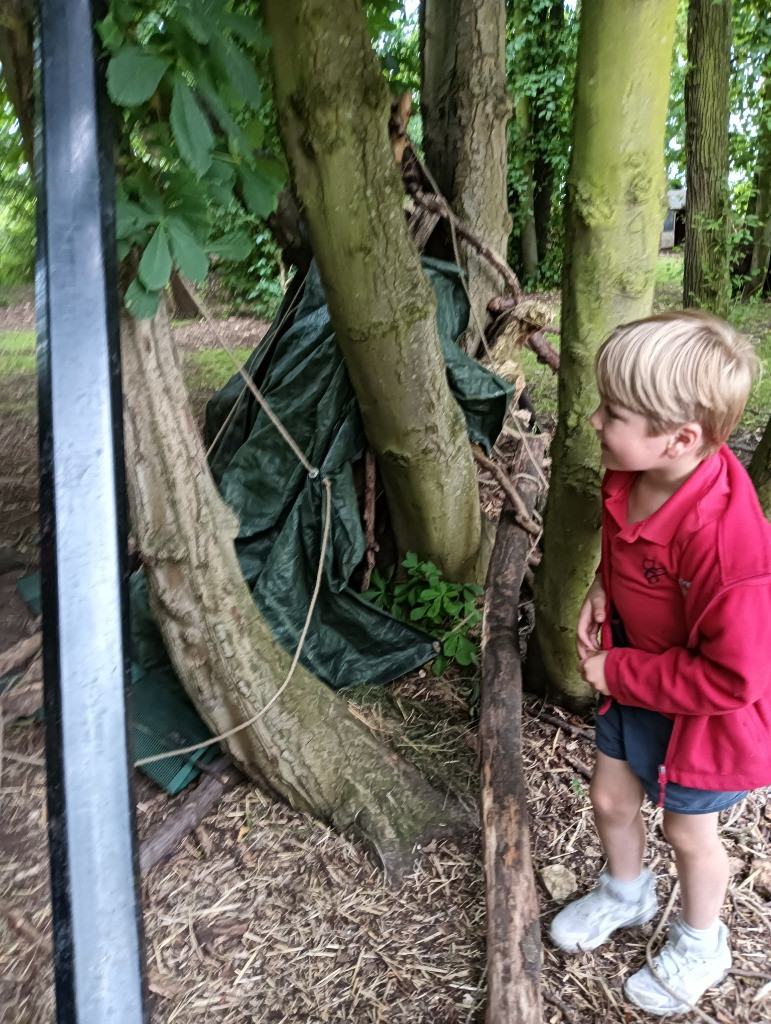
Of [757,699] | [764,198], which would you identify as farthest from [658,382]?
[764,198]

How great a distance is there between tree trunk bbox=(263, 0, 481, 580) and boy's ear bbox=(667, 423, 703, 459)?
47.9 inches

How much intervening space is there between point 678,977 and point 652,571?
0.90 meters

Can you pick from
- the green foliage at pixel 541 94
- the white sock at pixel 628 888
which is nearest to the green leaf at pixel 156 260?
the white sock at pixel 628 888

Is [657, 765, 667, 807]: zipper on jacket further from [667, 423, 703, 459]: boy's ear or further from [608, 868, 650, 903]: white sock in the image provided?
[667, 423, 703, 459]: boy's ear

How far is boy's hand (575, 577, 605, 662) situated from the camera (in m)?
1.63

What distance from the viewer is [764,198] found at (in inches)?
382

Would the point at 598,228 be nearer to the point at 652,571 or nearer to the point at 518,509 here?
the point at 652,571

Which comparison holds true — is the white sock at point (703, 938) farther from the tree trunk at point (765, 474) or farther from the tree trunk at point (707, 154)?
the tree trunk at point (707, 154)

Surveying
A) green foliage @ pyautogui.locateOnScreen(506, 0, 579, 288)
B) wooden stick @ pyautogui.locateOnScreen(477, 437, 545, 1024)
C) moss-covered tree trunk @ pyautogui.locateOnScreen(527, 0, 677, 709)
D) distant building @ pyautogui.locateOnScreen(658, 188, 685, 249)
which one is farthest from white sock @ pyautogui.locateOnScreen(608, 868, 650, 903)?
distant building @ pyautogui.locateOnScreen(658, 188, 685, 249)

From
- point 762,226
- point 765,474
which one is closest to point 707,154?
point 762,226

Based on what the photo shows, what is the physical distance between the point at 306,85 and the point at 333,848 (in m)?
2.04

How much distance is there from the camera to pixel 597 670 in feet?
4.83

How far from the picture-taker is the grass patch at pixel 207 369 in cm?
604

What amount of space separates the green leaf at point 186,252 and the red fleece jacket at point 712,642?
37.8 inches
